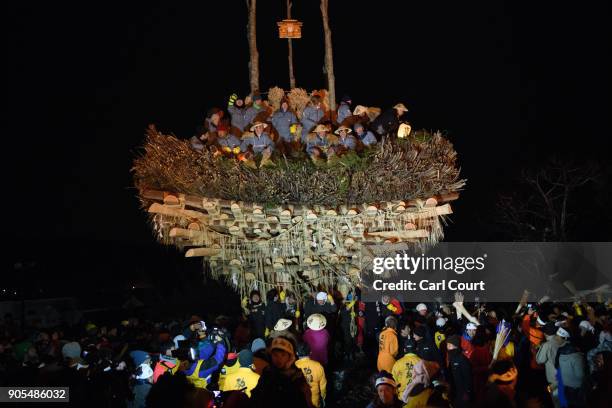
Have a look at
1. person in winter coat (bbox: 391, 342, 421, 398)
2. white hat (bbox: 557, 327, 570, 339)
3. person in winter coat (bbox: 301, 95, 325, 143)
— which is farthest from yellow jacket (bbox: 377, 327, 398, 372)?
person in winter coat (bbox: 301, 95, 325, 143)

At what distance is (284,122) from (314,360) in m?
3.42

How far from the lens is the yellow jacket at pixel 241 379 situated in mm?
8680

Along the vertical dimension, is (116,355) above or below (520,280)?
above

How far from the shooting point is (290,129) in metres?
11.0

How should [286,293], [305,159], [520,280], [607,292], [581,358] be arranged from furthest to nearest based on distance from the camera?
[520,280] < [607,292] < [286,293] < [305,159] < [581,358]

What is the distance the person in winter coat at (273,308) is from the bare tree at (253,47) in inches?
133

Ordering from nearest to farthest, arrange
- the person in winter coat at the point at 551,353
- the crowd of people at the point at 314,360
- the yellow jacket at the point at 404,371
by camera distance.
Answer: the crowd of people at the point at 314,360
the yellow jacket at the point at 404,371
the person in winter coat at the point at 551,353

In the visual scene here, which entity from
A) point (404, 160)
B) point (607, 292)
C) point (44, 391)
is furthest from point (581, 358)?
point (607, 292)

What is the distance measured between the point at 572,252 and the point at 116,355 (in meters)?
24.3

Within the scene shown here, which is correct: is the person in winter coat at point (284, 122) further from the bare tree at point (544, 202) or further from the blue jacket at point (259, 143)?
the bare tree at point (544, 202)

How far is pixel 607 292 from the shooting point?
2759 cm

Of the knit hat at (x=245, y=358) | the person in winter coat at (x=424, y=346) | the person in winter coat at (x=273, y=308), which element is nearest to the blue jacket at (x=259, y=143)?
the knit hat at (x=245, y=358)

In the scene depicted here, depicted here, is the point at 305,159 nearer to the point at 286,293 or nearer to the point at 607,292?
the point at 286,293

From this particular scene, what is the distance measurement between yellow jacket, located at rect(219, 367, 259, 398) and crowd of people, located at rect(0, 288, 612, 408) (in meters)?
0.01
